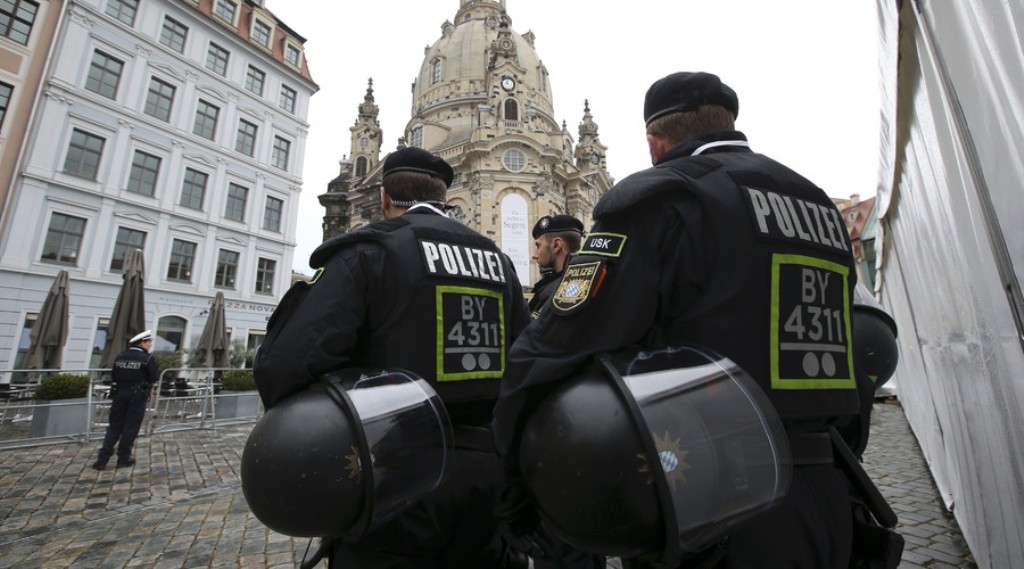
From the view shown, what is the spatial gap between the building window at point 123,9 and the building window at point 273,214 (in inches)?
351

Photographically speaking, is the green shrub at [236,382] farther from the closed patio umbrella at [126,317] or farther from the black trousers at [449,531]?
the black trousers at [449,531]

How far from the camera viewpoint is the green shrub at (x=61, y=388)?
340 inches

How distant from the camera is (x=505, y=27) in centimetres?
4988

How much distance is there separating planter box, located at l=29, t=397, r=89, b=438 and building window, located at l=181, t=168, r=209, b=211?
14.3 meters

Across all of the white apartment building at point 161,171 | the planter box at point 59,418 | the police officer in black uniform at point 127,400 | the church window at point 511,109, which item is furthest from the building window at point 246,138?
the church window at point 511,109

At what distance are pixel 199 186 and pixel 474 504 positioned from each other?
24278 millimetres

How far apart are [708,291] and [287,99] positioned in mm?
29136

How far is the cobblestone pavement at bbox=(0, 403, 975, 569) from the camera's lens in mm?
3654

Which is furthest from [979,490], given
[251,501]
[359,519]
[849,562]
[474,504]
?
[251,501]

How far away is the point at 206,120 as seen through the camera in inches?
846

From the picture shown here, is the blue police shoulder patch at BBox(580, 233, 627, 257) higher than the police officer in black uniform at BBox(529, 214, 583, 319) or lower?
lower

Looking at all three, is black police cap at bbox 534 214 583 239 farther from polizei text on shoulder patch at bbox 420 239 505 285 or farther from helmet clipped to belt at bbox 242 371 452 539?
helmet clipped to belt at bbox 242 371 452 539

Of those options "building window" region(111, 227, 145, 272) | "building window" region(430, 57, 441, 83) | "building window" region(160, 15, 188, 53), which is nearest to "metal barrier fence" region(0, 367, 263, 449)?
"building window" region(111, 227, 145, 272)

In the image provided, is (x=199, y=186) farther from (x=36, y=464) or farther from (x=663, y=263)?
(x=663, y=263)
